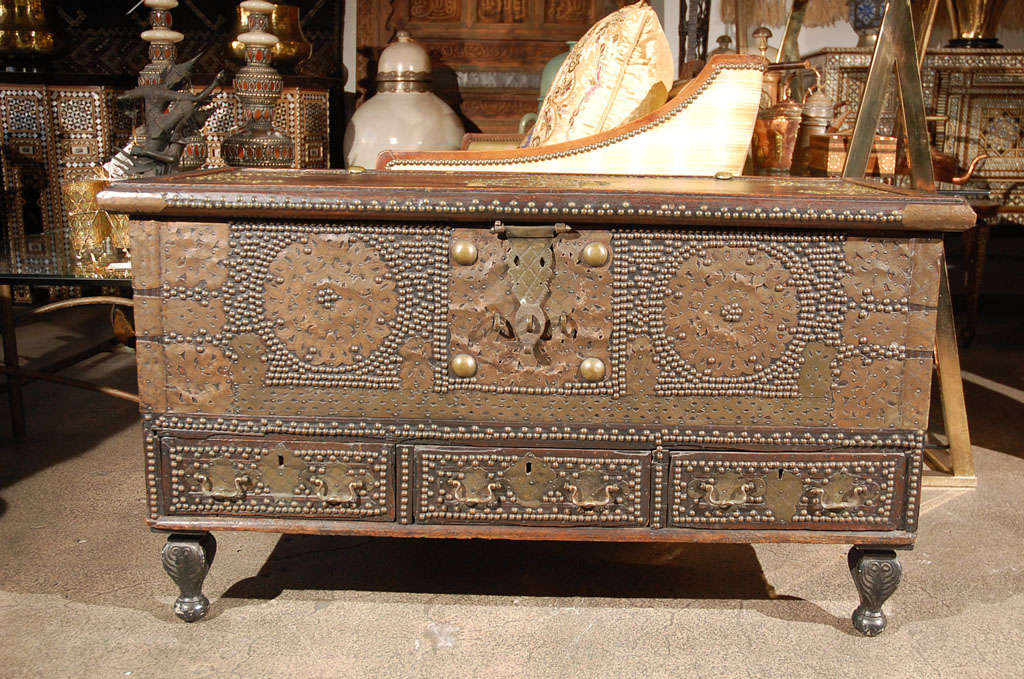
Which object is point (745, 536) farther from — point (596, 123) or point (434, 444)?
point (596, 123)

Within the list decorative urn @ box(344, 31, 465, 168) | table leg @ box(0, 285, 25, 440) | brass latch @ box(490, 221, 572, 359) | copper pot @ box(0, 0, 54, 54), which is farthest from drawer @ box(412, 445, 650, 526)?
copper pot @ box(0, 0, 54, 54)

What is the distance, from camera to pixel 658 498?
6.06 feet

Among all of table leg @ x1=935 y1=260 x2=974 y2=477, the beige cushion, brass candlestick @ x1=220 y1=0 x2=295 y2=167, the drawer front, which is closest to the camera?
the drawer front

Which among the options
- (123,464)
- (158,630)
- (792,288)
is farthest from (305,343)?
(123,464)

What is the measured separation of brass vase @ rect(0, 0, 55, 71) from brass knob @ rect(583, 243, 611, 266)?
4.85 m

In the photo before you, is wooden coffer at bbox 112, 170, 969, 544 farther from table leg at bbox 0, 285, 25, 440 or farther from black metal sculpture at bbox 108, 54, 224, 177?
table leg at bbox 0, 285, 25, 440

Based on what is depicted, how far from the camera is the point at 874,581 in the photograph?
1.87m

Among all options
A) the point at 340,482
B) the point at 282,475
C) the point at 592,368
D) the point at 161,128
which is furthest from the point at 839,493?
the point at 161,128

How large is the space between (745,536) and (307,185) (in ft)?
3.61

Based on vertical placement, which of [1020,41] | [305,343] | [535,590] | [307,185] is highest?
[1020,41]

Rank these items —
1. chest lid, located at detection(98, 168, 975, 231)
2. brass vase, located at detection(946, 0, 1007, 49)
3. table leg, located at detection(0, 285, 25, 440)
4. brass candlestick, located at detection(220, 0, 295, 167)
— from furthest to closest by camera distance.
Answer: brass vase, located at detection(946, 0, 1007, 49)
brass candlestick, located at detection(220, 0, 295, 167)
table leg, located at detection(0, 285, 25, 440)
chest lid, located at detection(98, 168, 975, 231)

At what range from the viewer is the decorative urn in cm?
570

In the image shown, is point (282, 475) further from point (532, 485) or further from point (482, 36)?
point (482, 36)

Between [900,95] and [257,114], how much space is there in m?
2.05
